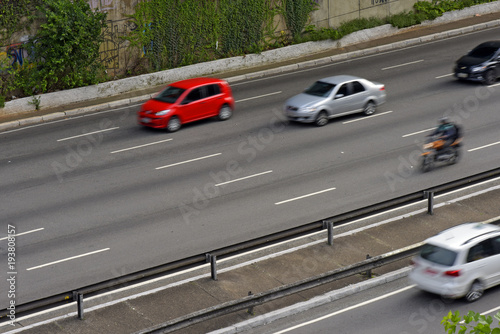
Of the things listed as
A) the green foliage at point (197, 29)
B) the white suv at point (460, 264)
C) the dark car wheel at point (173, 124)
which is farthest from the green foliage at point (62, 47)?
the white suv at point (460, 264)

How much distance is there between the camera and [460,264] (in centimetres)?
1348

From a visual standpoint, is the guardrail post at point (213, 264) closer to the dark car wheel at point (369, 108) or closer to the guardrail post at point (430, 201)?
the guardrail post at point (430, 201)

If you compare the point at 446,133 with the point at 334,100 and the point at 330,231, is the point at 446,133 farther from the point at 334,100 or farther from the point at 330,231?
the point at 330,231

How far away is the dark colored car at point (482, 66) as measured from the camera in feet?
93.2

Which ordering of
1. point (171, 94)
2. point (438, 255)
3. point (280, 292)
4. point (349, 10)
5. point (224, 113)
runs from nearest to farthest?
point (280, 292)
point (438, 255)
point (171, 94)
point (224, 113)
point (349, 10)

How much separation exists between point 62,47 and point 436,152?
16.6 m

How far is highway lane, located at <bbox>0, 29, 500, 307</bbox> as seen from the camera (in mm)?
17172

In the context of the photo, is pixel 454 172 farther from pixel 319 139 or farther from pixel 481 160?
pixel 319 139

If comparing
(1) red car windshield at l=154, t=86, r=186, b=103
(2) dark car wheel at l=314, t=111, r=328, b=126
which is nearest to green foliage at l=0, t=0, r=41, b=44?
(1) red car windshield at l=154, t=86, r=186, b=103

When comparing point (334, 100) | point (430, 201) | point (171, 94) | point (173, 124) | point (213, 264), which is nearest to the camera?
point (213, 264)

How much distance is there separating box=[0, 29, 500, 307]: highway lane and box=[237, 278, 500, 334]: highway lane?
3985 millimetres

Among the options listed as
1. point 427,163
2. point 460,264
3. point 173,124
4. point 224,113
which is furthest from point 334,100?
point 460,264

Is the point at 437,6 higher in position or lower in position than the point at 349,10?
lower

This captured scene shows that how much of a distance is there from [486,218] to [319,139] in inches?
303
